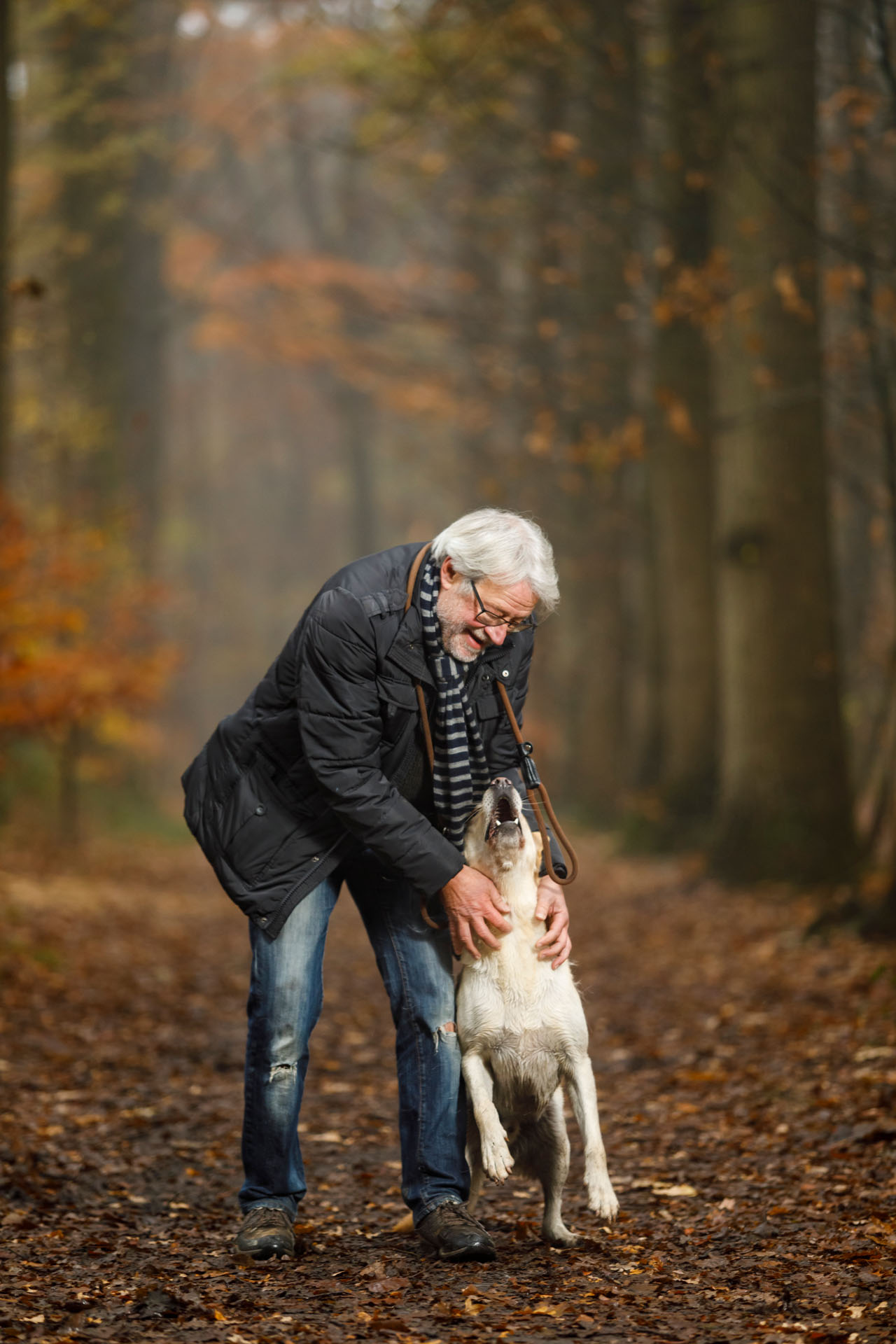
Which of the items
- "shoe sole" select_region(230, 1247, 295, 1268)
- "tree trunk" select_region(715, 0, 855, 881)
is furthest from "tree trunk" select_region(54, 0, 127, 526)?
"shoe sole" select_region(230, 1247, 295, 1268)

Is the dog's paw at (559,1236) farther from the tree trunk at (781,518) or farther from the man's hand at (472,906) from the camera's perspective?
the tree trunk at (781,518)

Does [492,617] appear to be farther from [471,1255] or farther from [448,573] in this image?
[471,1255]

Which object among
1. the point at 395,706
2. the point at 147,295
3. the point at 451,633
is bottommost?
the point at 395,706

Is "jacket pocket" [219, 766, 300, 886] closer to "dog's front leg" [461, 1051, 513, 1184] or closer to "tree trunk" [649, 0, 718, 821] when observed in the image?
"dog's front leg" [461, 1051, 513, 1184]

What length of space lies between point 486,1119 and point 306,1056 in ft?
1.91

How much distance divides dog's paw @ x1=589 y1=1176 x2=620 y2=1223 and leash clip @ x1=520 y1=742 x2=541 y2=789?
1.13 metres

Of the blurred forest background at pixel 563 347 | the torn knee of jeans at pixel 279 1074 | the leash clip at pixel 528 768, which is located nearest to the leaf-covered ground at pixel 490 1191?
the torn knee of jeans at pixel 279 1074

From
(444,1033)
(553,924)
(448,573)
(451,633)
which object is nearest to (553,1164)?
(444,1033)

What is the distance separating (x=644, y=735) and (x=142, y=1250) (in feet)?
42.1

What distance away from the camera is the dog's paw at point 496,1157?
4.01m

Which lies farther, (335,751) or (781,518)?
(781,518)

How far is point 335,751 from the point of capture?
3.96 metres

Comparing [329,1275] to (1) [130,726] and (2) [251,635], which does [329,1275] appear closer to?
(1) [130,726]

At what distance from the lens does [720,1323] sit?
3.47 m
